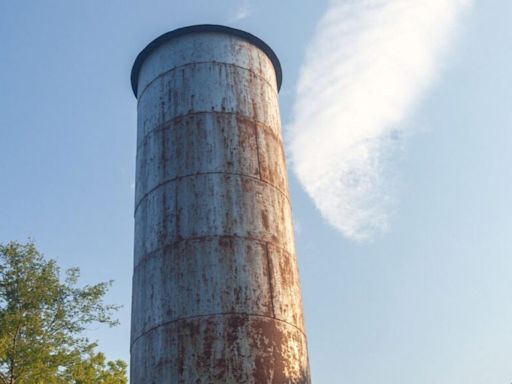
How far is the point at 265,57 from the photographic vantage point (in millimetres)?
12492

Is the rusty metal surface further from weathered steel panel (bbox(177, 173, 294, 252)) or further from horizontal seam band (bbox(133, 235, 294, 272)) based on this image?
weathered steel panel (bbox(177, 173, 294, 252))

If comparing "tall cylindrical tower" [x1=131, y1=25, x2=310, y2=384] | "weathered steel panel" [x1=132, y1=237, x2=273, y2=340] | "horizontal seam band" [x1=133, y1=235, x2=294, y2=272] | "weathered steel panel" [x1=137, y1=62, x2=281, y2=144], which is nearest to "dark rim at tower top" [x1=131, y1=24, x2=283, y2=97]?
"tall cylindrical tower" [x1=131, y1=25, x2=310, y2=384]

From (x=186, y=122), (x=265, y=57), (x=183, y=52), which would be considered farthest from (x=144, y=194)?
(x=265, y=57)

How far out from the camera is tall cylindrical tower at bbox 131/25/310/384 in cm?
877

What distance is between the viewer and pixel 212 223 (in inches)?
377

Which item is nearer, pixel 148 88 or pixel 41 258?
pixel 148 88

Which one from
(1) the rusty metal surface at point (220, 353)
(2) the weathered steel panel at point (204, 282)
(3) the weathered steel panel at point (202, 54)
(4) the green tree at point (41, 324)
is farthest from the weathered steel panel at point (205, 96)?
(4) the green tree at point (41, 324)

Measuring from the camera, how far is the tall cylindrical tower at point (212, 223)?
877 centimetres

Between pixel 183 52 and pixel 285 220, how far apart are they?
4.19 m

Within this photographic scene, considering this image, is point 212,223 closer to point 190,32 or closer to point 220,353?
point 220,353

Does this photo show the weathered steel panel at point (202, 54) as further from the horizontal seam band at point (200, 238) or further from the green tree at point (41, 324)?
the green tree at point (41, 324)

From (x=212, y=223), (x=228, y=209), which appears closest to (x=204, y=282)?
(x=212, y=223)

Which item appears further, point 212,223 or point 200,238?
point 212,223

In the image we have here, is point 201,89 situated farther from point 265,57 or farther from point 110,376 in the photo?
point 110,376
